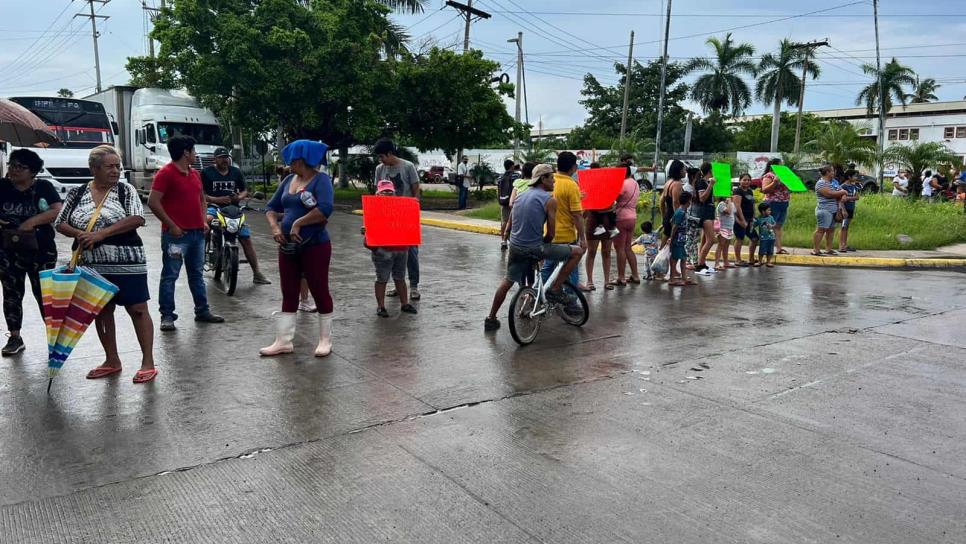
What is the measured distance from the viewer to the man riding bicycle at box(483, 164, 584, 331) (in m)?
7.18

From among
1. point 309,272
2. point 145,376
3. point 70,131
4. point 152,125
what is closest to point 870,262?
point 309,272

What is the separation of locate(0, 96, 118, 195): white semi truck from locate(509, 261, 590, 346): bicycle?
17.5m

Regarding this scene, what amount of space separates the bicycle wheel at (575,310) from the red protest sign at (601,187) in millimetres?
2266

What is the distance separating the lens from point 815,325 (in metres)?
8.04

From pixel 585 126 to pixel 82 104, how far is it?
47073 millimetres

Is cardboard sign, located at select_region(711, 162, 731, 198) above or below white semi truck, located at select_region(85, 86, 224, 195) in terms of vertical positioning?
below

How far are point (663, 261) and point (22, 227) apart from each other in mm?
8039

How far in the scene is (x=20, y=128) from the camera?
358 inches

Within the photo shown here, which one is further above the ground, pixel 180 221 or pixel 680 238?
pixel 180 221

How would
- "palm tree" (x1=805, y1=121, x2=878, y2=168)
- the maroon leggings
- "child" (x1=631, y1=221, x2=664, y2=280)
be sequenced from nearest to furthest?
the maroon leggings → "child" (x1=631, y1=221, x2=664, y2=280) → "palm tree" (x1=805, y1=121, x2=878, y2=168)

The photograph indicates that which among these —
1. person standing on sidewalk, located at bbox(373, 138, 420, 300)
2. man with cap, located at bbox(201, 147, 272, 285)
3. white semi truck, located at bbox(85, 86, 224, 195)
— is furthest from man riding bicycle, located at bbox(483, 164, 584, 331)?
white semi truck, located at bbox(85, 86, 224, 195)

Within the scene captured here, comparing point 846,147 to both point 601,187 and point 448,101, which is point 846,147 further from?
point 601,187

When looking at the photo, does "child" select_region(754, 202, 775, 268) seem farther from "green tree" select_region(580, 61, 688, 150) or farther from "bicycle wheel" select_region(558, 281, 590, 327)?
"green tree" select_region(580, 61, 688, 150)

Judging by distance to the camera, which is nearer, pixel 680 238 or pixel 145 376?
pixel 145 376
